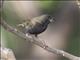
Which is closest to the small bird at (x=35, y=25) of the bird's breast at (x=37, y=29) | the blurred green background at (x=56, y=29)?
A: the bird's breast at (x=37, y=29)

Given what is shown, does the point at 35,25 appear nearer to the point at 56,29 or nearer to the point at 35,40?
the point at 35,40

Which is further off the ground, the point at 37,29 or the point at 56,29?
the point at 37,29

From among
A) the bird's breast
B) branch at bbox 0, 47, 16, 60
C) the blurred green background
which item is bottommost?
the blurred green background

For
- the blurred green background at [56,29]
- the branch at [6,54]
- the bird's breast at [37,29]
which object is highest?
the bird's breast at [37,29]

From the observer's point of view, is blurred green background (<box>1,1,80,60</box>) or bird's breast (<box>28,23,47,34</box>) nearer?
bird's breast (<box>28,23,47,34</box>)

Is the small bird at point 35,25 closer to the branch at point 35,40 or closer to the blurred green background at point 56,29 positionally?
the branch at point 35,40

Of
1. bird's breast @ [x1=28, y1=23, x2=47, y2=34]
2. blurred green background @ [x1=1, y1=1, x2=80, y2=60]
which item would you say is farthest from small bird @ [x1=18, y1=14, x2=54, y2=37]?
blurred green background @ [x1=1, y1=1, x2=80, y2=60]

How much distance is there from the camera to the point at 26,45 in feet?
6.03

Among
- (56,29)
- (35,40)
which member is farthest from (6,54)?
(56,29)

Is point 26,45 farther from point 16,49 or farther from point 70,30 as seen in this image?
point 70,30

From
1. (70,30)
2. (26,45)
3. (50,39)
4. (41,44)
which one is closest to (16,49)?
(26,45)

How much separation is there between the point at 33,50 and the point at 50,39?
0.13 metres

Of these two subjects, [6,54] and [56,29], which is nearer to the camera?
[6,54]

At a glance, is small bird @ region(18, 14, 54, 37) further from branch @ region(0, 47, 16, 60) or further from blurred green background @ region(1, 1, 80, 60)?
blurred green background @ region(1, 1, 80, 60)
